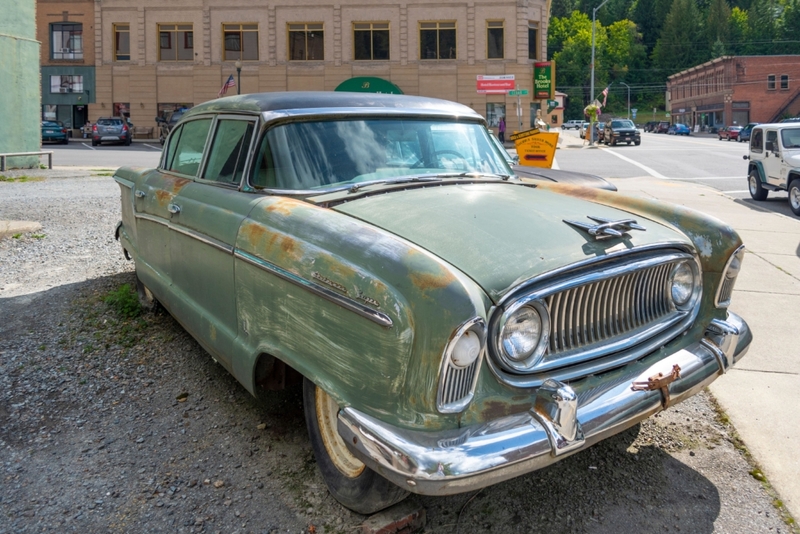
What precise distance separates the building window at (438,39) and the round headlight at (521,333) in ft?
133

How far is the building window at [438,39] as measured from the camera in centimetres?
4125

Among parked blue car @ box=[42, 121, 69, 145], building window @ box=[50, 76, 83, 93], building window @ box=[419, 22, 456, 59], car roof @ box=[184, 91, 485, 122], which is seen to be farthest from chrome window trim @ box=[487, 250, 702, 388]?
building window @ box=[50, 76, 83, 93]

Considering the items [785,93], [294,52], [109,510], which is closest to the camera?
[109,510]

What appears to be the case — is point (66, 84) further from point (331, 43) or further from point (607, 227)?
point (607, 227)

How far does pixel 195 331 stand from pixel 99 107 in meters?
44.3

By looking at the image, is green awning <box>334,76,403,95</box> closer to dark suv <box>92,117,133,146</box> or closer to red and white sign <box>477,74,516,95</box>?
red and white sign <box>477,74,516,95</box>

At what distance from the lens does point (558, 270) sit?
2740 millimetres

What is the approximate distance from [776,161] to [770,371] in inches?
447

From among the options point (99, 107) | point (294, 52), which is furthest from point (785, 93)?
point (99, 107)

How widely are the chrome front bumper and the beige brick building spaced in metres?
39.5

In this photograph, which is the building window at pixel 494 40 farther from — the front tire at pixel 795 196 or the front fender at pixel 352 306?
the front fender at pixel 352 306

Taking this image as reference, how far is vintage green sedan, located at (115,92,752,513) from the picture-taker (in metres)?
2.50

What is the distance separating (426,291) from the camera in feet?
8.18

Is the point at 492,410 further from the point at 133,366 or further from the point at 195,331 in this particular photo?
the point at 133,366
